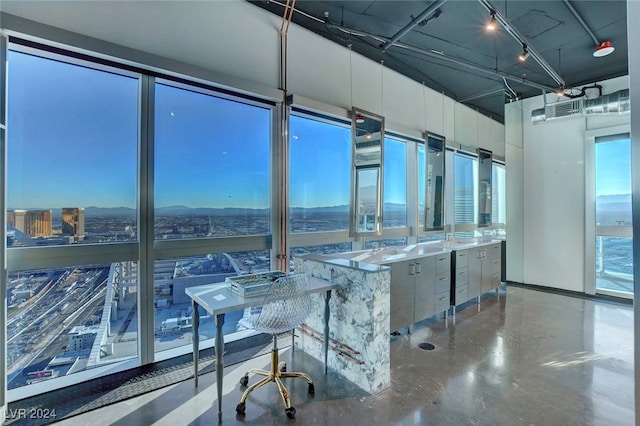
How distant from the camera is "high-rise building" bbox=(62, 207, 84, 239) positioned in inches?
94.5

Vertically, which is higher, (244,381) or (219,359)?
(219,359)

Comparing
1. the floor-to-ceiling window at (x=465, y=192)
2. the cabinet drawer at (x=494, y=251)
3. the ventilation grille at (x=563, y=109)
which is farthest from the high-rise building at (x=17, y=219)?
the ventilation grille at (x=563, y=109)

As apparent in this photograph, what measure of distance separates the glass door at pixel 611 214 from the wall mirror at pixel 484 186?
5.16 feet

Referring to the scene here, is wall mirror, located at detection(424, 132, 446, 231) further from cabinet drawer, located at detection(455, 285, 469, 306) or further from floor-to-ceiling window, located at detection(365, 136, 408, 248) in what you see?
cabinet drawer, located at detection(455, 285, 469, 306)

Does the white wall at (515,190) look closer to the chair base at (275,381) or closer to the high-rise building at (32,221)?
the chair base at (275,381)

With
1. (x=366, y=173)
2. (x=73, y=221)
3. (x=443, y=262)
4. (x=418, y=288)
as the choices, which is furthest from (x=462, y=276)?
(x=73, y=221)

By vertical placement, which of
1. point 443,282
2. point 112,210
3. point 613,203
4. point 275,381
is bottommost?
point 275,381

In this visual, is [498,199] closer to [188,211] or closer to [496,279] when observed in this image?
[496,279]

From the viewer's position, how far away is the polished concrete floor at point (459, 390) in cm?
209

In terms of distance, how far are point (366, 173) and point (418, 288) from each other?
165 cm

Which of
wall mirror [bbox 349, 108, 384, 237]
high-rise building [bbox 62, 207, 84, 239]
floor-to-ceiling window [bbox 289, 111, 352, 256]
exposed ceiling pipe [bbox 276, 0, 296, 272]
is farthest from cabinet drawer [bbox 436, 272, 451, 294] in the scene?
high-rise building [bbox 62, 207, 84, 239]

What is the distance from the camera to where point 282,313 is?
7.40 feet

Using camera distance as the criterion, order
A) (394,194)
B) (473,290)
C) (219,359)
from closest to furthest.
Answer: (219,359) → (473,290) → (394,194)

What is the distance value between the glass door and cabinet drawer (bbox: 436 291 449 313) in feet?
10.0
